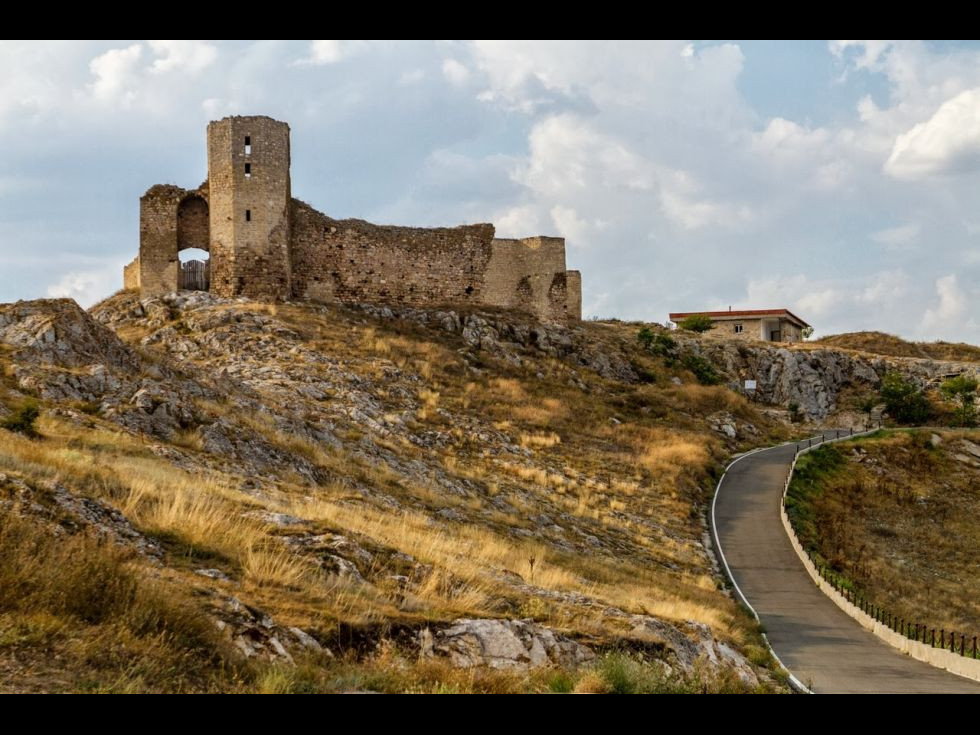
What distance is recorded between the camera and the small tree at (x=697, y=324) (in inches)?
2635

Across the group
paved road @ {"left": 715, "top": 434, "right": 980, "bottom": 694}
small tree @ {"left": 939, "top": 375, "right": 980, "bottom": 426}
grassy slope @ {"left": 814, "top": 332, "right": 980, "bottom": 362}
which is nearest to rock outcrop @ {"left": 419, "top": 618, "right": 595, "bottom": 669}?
paved road @ {"left": 715, "top": 434, "right": 980, "bottom": 694}

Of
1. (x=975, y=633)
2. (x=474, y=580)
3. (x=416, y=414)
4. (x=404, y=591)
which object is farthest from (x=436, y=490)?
(x=975, y=633)

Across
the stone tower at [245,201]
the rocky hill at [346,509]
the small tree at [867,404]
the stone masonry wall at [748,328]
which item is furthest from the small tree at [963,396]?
the stone tower at [245,201]

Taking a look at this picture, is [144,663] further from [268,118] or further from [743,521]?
[268,118]

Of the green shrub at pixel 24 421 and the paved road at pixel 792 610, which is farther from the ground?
the green shrub at pixel 24 421

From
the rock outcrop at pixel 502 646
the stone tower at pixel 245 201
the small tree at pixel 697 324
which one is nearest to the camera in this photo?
the rock outcrop at pixel 502 646

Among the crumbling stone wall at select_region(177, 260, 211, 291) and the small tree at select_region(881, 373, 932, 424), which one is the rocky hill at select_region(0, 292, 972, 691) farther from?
the small tree at select_region(881, 373, 932, 424)

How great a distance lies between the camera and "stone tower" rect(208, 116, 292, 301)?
38.8m

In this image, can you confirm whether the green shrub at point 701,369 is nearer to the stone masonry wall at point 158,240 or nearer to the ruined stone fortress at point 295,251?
the ruined stone fortress at point 295,251

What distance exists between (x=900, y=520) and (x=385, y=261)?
26.9 metres

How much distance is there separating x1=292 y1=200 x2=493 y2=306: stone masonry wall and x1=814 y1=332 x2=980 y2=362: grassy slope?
37.8 m

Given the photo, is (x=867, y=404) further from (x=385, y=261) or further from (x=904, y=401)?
(x=385, y=261)

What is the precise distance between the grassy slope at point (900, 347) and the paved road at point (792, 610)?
4004cm

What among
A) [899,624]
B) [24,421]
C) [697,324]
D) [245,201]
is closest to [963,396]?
[697,324]
